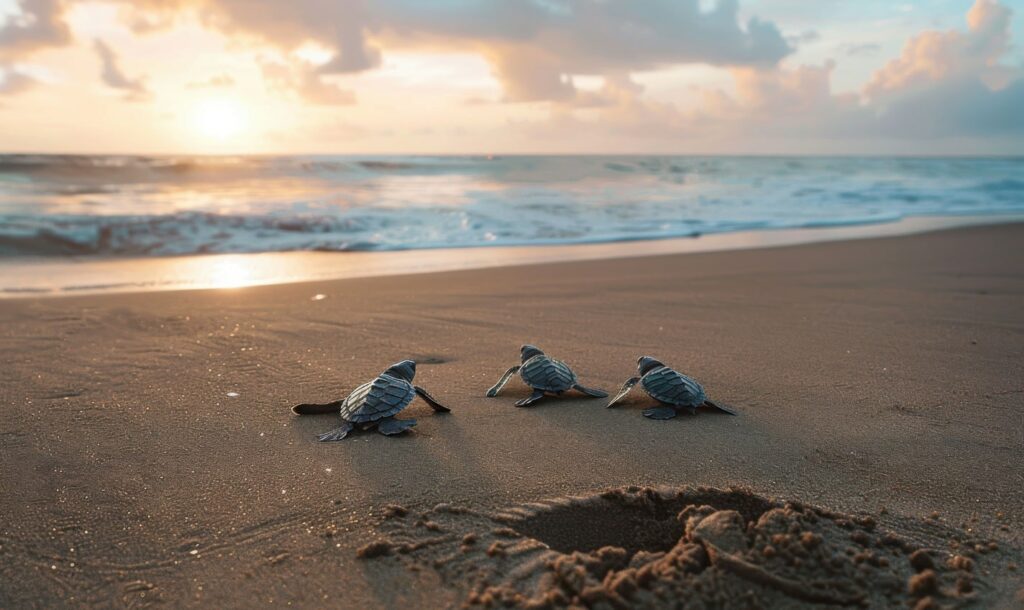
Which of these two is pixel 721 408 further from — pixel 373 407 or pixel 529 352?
pixel 373 407

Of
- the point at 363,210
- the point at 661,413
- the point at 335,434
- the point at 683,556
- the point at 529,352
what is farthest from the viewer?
the point at 363,210

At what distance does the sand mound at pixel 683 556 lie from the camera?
69.8 inches

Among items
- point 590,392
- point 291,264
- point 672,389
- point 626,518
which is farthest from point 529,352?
point 291,264

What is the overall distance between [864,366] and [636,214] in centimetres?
1086

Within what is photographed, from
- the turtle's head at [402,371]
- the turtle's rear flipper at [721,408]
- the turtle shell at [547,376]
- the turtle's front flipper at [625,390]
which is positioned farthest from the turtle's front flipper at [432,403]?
the turtle's rear flipper at [721,408]

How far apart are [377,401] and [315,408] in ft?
1.16

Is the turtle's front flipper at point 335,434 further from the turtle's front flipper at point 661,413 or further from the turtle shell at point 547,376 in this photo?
the turtle's front flipper at point 661,413

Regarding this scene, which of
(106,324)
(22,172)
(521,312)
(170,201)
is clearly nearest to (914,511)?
(521,312)

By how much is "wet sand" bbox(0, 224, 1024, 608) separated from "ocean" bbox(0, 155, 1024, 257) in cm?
497

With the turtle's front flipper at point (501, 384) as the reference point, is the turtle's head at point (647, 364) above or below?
above

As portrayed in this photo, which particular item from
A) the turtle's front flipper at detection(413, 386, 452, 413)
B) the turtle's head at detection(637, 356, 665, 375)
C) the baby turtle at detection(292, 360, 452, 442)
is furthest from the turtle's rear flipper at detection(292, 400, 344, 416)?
the turtle's head at detection(637, 356, 665, 375)

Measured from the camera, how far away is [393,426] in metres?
3.00

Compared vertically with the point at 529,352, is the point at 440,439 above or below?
below

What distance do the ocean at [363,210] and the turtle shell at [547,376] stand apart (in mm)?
6823
